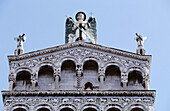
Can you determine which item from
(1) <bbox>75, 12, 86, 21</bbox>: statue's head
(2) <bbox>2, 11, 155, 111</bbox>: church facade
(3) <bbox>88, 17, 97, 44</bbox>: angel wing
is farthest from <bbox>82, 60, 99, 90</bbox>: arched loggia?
(1) <bbox>75, 12, 86, 21</bbox>: statue's head

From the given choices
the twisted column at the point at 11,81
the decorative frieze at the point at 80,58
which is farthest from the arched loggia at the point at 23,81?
the decorative frieze at the point at 80,58

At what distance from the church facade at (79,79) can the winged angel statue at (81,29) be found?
1469 millimetres

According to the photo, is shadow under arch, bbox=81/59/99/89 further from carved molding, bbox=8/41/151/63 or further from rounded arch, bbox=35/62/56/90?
rounded arch, bbox=35/62/56/90

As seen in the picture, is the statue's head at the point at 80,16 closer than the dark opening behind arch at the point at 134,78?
No

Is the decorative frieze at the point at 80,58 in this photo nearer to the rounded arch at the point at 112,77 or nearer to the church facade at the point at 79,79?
the church facade at the point at 79,79

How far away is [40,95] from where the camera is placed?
2791cm

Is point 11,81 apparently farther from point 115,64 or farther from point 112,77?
point 115,64

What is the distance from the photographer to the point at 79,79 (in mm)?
28781

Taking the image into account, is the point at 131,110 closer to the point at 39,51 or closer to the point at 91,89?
the point at 91,89

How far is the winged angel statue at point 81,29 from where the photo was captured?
31.3 m

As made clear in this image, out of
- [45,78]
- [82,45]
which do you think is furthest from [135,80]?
[45,78]

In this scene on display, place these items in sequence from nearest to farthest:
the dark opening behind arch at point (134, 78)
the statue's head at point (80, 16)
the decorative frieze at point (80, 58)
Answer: the dark opening behind arch at point (134, 78)
the decorative frieze at point (80, 58)
the statue's head at point (80, 16)

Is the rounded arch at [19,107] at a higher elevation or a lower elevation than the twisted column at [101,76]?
lower

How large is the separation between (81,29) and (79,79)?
302 cm
